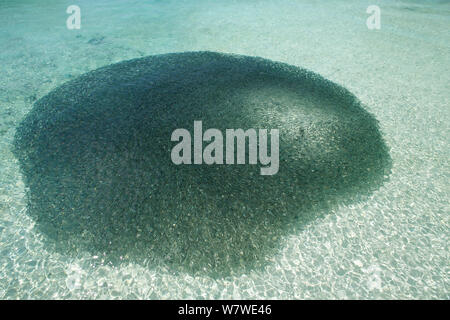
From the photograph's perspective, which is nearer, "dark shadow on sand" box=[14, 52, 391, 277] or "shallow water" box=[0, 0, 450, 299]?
"shallow water" box=[0, 0, 450, 299]

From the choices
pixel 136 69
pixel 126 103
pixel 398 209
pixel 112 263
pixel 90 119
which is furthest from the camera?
pixel 136 69

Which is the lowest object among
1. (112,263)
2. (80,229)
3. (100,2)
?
(112,263)

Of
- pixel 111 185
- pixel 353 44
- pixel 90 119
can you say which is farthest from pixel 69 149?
pixel 353 44

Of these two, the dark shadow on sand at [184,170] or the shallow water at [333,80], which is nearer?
the shallow water at [333,80]

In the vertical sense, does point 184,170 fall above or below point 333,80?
below

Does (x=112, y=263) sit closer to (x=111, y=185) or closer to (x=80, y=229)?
(x=80, y=229)

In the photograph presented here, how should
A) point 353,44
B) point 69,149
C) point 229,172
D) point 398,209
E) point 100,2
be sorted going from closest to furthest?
point 398,209, point 229,172, point 69,149, point 353,44, point 100,2

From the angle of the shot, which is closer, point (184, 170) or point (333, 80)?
point (184, 170)

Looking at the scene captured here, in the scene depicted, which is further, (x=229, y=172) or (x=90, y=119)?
(x=90, y=119)
